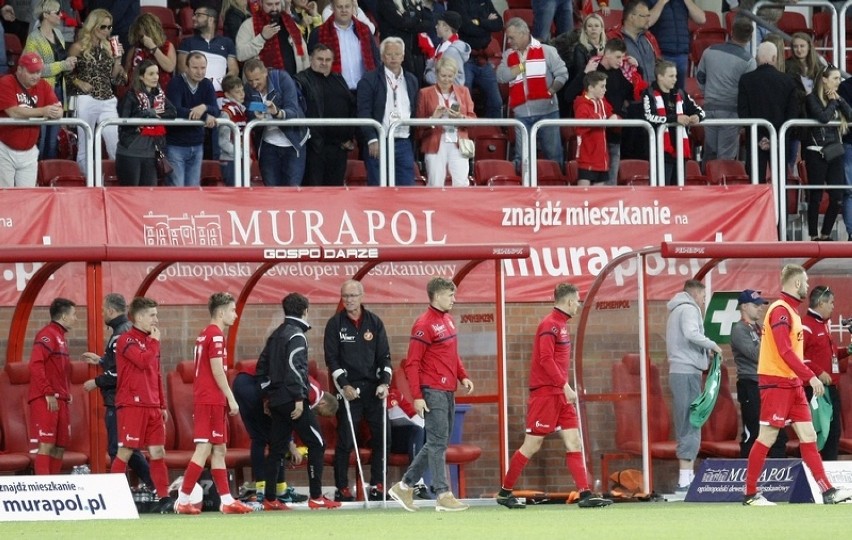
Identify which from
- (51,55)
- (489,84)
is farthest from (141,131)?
(489,84)

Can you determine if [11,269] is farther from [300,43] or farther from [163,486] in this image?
[300,43]

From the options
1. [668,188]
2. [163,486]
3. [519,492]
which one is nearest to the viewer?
[163,486]

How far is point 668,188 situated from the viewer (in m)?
17.0

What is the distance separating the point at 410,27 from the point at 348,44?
0.91 meters

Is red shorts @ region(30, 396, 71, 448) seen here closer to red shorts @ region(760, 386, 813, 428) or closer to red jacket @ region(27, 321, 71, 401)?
red jacket @ region(27, 321, 71, 401)

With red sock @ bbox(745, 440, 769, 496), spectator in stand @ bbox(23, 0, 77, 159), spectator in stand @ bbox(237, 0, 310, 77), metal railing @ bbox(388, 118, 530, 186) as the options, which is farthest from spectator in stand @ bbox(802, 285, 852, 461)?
spectator in stand @ bbox(23, 0, 77, 159)

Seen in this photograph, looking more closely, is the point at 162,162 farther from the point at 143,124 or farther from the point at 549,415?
the point at 549,415

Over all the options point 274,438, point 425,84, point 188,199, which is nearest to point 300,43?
point 425,84

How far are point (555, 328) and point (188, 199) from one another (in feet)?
13.2

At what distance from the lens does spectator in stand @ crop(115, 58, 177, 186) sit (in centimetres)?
1619

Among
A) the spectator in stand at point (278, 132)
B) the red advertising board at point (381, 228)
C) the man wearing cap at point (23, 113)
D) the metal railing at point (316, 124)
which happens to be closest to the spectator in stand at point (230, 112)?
the spectator in stand at point (278, 132)

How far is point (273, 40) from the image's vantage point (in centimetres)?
1780

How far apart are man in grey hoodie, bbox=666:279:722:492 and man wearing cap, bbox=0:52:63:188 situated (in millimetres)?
6283

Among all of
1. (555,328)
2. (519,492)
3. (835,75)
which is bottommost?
(519,492)
